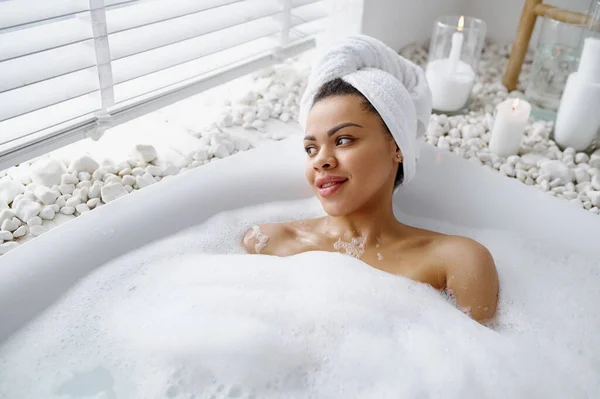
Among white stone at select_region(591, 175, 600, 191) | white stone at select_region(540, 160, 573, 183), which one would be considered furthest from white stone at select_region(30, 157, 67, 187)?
white stone at select_region(591, 175, 600, 191)

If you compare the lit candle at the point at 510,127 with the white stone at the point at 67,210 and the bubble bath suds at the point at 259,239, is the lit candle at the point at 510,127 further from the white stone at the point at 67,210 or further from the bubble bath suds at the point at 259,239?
the white stone at the point at 67,210

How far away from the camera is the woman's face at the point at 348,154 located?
1383 mm

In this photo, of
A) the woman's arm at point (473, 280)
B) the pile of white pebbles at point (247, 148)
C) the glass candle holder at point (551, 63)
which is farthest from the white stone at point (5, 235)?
the glass candle holder at point (551, 63)

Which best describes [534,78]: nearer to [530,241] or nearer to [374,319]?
[530,241]

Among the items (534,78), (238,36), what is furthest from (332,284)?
(534,78)

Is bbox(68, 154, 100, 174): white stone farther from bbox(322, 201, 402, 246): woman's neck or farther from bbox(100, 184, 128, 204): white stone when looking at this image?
bbox(322, 201, 402, 246): woman's neck

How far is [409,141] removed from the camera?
4.68 ft

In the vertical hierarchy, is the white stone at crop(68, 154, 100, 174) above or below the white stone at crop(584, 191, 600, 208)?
above

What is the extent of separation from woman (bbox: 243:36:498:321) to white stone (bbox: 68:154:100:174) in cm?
60

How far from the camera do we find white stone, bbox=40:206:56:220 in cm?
157

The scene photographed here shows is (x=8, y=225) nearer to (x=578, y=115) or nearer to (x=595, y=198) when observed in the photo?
(x=595, y=198)

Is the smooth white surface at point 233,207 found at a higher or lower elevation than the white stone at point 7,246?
higher

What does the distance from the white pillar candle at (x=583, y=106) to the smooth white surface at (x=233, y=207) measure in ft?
1.80

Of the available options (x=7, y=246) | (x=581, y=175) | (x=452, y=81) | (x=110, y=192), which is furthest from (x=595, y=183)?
(x=7, y=246)
